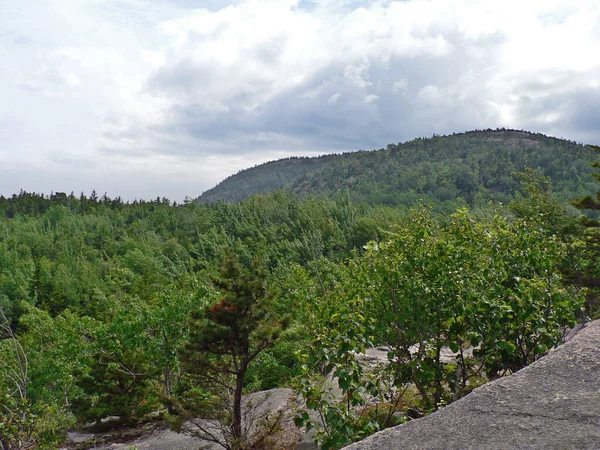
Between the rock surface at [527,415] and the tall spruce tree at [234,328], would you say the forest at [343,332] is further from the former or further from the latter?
the rock surface at [527,415]

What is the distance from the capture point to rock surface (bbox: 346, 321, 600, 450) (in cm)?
402

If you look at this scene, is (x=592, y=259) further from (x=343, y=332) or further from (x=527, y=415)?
(x=527, y=415)

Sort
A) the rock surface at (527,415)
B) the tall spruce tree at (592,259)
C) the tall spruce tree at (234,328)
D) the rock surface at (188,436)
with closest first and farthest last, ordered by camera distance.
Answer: the rock surface at (527,415), the tall spruce tree at (234,328), the rock surface at (188,436), the tall spruce tree at (592,259)

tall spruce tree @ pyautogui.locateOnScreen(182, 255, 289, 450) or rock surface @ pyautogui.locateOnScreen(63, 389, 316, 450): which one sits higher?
tall spruce tree @ pyautogui.locateOnScreen(182, 255, 289, 450)

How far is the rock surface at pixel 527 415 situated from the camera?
13.2ft

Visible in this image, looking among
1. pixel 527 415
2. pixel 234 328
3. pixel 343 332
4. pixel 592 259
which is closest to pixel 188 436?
A: pixel 234 328

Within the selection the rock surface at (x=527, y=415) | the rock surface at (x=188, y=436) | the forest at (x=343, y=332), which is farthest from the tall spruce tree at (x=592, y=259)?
the rock surface at (x=527, y=415)

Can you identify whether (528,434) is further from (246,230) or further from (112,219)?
(112,219)

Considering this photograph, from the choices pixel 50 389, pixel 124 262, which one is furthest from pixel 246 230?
pixel 50 389

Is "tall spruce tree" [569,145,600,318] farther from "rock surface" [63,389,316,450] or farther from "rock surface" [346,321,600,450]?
"rock surface" [346,321,600,450]

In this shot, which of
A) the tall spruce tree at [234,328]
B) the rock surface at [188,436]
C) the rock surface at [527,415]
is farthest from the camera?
the rock surface at [188,436]

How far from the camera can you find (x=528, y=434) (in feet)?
13.3

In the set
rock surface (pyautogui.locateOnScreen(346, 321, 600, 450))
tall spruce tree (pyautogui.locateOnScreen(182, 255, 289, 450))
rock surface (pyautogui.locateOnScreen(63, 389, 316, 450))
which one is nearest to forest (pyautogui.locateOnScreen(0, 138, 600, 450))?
tall spruce tree (pyautogui.locateOnScreen(182, 255, 289, 450))

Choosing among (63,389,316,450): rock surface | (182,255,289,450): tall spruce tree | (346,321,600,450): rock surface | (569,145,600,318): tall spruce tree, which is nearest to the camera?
(346,321,600,450): rock surface
